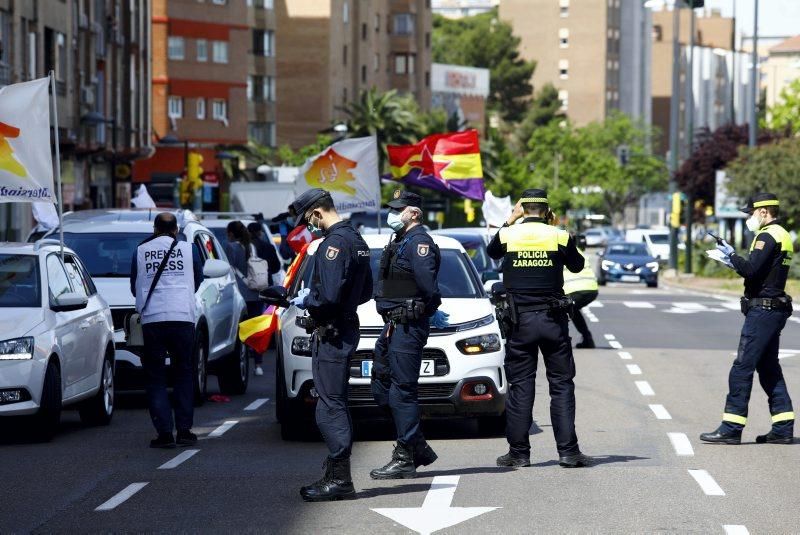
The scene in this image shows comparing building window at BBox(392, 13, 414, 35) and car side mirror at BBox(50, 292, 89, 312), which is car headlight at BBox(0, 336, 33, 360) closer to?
car side mirror at BBox(50, 292, 89, 312)

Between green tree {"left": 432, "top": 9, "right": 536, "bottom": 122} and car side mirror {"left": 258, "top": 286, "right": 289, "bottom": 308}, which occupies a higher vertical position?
green tree {"left": 432, "top": 9, "right": 536, "bottom": 122}

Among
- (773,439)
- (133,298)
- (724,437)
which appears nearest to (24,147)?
(133,298)

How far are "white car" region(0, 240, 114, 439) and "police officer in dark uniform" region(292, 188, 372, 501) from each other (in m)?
3.50

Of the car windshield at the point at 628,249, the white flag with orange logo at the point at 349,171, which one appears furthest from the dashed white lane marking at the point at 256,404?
the car windshield at the point at 628,249

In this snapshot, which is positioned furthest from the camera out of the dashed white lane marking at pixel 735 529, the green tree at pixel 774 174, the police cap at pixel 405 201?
the green tree at pixel 774 174

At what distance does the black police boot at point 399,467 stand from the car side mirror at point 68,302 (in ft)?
11.8

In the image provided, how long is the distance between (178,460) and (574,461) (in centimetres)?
275

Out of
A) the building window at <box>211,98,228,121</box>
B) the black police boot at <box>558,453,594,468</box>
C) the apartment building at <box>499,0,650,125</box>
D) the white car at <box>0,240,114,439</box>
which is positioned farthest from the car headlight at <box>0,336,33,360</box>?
the apartment building at <box>499,0,650,125</box>

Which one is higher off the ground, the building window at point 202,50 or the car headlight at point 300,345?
the building window at point 202,50

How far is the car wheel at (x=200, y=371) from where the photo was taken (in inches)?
634

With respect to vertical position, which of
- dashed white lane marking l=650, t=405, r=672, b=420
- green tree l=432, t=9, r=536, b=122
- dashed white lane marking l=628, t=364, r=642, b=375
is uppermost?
green tree l=432, t=9, r=536, b=122

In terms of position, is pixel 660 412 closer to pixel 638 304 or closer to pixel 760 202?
pixel 760 202

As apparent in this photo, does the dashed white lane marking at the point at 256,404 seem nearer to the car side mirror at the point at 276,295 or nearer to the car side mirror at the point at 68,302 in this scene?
the car side mirror at the point at 68,302

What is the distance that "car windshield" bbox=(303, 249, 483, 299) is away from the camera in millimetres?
13789
